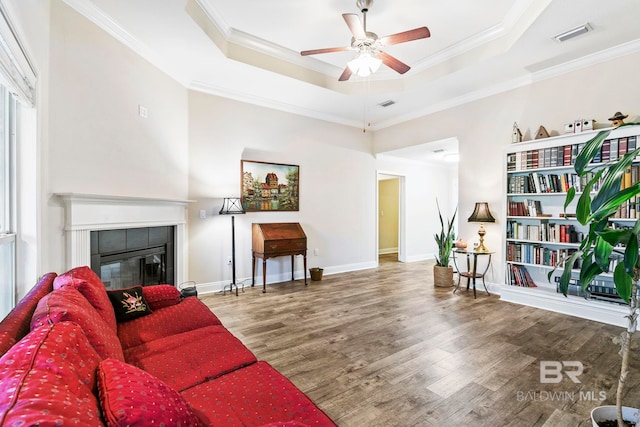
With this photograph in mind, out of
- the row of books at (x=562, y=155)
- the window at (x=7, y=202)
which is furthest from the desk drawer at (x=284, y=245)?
the row of books at (x=562, y=155)

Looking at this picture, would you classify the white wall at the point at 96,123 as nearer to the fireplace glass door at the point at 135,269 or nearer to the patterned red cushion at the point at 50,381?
the fireplace glass door at the point at 135,269

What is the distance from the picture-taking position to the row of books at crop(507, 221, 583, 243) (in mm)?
3504

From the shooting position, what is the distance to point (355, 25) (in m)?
2.59

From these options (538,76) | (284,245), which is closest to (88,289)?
(284,245)

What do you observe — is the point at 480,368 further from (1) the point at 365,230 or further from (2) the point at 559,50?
(1) the point at 365,230

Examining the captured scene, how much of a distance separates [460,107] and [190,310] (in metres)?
4.67

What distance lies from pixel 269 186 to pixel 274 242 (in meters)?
0.96

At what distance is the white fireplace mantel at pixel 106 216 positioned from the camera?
249cm

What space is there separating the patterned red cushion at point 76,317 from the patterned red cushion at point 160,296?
3.04ft

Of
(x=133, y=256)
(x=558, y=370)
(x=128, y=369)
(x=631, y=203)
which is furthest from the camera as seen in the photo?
(x=133, y=256)

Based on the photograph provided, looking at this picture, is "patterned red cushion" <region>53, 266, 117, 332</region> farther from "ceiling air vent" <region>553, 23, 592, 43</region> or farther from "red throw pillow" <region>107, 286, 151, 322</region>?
"ceiling air vent" <region>553, 23, 592, 43</region>

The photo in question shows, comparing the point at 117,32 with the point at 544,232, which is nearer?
the point at 117,32

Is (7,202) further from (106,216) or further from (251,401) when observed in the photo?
(251,401)

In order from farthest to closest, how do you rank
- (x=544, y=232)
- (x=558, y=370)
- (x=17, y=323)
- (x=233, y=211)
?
(x=233, y=211), (x=544, y=232), (x=558, y=370), (x=17, y=323)
